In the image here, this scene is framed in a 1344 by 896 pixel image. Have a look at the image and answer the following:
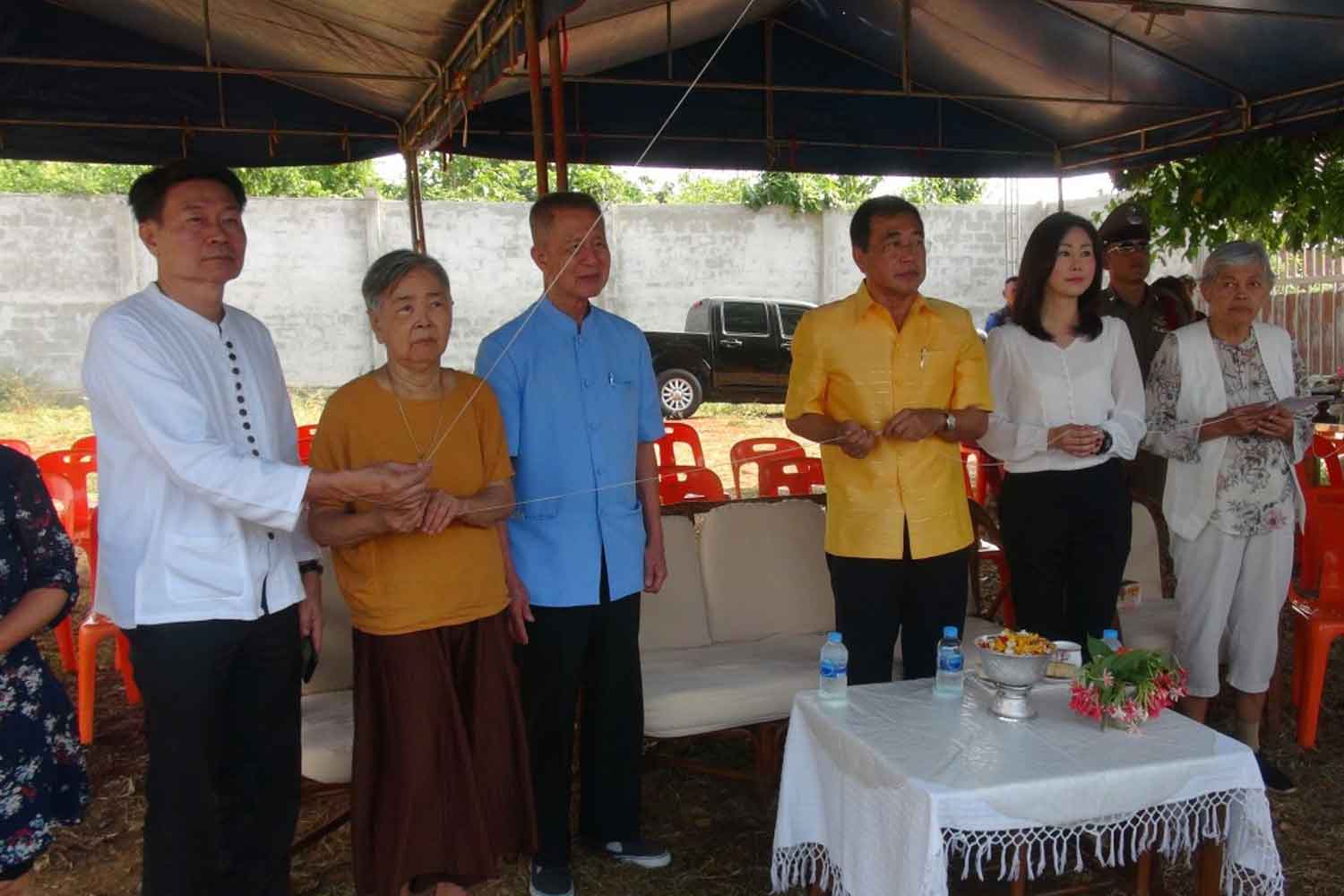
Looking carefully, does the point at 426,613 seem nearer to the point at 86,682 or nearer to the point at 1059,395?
the point at 1059,395

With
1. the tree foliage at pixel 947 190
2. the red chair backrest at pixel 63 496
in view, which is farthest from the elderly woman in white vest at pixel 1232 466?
the tree foliage at pixel 947 190

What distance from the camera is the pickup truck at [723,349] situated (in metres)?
12.6

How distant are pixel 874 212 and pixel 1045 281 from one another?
582 millimetres

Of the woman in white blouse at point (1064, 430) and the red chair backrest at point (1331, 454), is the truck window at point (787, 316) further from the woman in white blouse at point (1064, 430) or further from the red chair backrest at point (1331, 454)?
the woman in white blouse at point (1064, 430)

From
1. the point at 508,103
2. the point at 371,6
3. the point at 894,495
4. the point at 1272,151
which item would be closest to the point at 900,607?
the point at 894,495

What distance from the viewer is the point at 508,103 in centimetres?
562

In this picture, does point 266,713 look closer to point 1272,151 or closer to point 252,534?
point 252,534

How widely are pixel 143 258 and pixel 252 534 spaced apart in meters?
12.7

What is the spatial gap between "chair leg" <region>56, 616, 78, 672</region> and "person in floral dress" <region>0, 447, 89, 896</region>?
2.60 metres

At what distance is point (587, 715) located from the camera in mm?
2750

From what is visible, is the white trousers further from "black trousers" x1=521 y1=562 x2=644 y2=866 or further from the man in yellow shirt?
"black trousers" x1=521 y1=562 x2=644 y2=866

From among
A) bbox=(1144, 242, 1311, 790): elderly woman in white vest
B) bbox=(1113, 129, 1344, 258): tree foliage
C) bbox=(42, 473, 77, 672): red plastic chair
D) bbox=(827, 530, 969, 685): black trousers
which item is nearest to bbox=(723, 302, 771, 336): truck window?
bbox=(1113, 129, 1344, 258): tree foliage

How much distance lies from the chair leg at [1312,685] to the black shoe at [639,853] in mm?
2309

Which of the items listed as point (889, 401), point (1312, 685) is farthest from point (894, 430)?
point (1312, 685)
